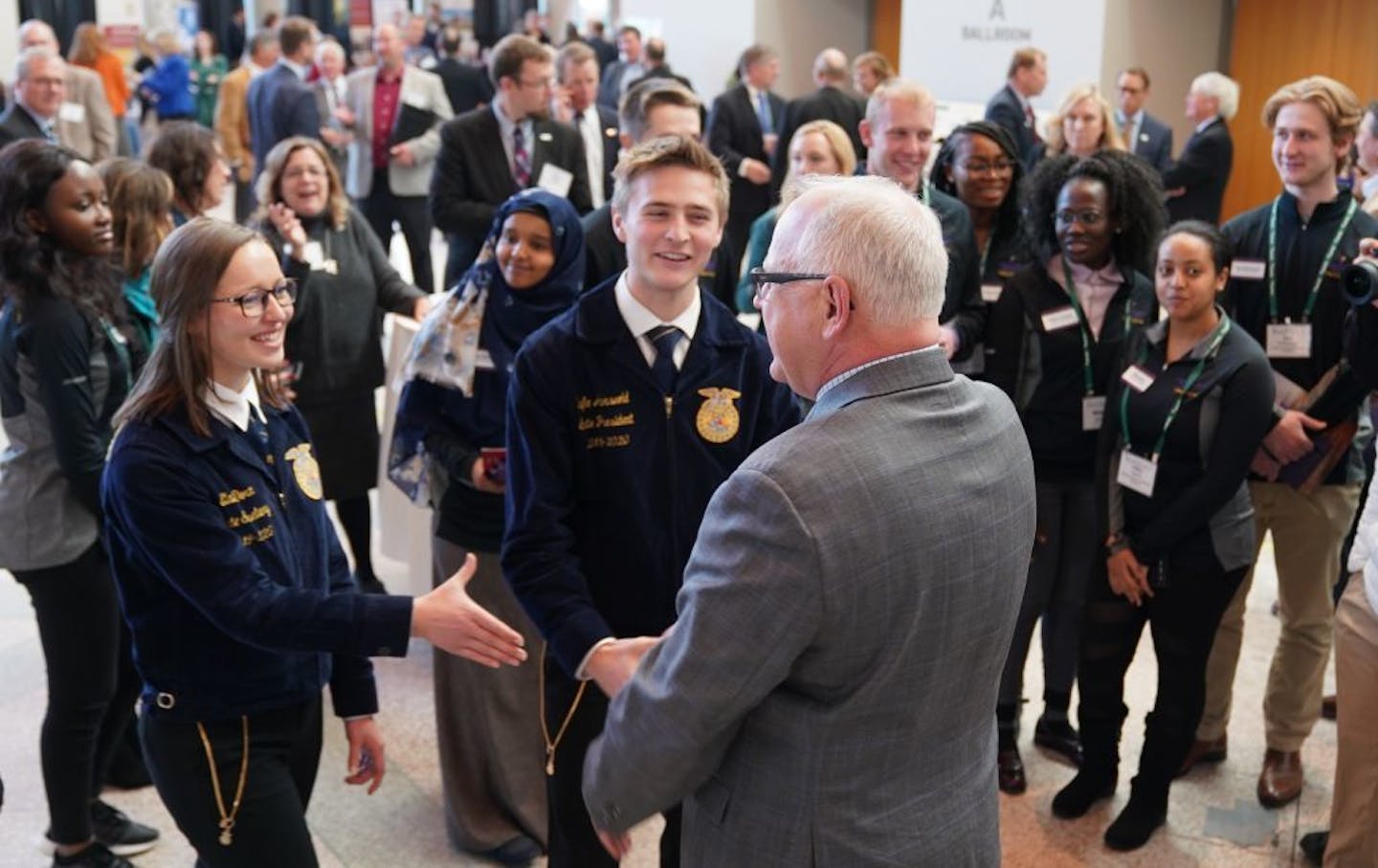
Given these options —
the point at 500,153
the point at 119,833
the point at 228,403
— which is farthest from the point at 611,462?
the point at 500,153

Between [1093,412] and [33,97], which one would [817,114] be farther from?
[1093,412]

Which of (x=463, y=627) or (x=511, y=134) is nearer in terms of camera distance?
(x=463, y=627)

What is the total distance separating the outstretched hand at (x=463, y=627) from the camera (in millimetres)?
2139

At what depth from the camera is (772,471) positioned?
1.54 m

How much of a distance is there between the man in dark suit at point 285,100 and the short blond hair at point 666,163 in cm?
667

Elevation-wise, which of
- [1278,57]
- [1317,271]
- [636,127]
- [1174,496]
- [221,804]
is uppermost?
[1278,57]

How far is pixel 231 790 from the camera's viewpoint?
220 centimetres

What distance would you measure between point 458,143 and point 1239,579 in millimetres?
3714

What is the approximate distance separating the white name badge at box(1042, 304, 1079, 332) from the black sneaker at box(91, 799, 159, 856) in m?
2.55

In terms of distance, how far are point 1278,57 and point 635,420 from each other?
9.57 meters

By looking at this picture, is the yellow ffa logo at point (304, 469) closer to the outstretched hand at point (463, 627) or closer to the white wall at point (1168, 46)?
the outstretched hand at point (463, 627)

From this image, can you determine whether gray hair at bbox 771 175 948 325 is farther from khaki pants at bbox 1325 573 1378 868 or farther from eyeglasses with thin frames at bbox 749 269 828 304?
khaki pants at bbox 1325 573 1378 868

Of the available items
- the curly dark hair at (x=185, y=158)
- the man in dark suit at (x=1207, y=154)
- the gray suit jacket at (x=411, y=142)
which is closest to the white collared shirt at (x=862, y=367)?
the curly dark hair at (x=185, y=158)

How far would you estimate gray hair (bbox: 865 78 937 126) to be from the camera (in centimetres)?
379
